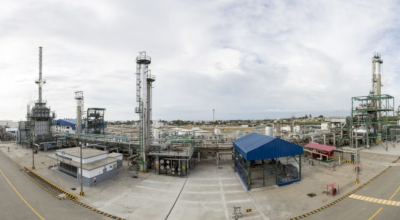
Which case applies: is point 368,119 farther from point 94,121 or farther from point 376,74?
point 94,121

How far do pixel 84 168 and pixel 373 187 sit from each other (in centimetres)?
3829

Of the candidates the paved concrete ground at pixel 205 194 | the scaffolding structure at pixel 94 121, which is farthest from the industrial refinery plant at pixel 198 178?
the scaffolding structure at pixel 94 121

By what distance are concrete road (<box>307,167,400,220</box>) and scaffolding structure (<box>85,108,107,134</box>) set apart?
63387 mm

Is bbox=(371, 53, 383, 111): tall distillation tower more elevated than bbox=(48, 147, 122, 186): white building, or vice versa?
bbox=(371, 53, 383, 111): tall distillation tower

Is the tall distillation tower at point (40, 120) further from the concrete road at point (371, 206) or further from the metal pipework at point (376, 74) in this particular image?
the metal pipework at point (376, 74)

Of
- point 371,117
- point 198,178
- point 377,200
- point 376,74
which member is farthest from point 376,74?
point 198,178

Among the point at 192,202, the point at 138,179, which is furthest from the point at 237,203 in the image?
the point at 138,179

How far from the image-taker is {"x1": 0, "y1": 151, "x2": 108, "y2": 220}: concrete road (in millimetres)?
17734

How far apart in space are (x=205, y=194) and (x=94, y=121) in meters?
53.1

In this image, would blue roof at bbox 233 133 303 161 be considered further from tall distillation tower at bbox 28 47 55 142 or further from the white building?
tall distillation tower at bbox 28 47 55 142

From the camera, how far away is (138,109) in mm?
33938

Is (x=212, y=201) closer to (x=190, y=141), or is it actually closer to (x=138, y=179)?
(x=138, y=179)

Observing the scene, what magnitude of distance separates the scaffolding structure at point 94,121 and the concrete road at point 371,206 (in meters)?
63.4

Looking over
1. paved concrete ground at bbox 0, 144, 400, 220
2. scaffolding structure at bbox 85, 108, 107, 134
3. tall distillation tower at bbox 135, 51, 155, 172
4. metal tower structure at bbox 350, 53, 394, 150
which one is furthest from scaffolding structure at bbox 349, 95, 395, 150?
scaffolding structure at bbox 85, 108, 107, 134
